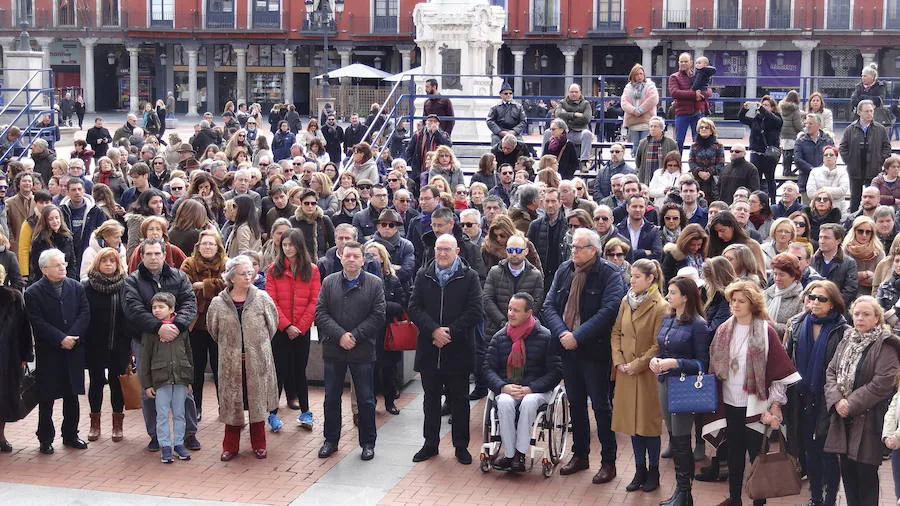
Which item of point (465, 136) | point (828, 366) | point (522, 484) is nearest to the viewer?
point (828, 366)

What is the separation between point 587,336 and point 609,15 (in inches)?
1960

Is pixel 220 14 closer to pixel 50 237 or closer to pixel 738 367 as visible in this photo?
pixel 50 237

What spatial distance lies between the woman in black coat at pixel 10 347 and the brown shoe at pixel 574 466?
4526 mm

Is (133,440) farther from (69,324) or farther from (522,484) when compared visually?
(522,484)

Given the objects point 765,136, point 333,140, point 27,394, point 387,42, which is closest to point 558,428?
point 27,394

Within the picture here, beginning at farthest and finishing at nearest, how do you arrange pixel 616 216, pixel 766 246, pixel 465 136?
1. pixel 465 136
2. pixel 616 216
3. pixel 766 246

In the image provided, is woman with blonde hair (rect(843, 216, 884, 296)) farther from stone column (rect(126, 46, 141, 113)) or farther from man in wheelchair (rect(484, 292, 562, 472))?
stone column (rect(126, 46, 141, 113))

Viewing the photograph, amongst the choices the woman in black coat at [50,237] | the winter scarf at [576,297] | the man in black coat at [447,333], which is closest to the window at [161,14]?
the woman in black coat at [50,237]

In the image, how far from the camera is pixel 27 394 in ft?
35.4

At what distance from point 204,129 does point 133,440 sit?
13.2 m

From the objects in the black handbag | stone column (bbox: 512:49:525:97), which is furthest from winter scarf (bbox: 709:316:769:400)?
stone column (bbox: 512:49:525:97)

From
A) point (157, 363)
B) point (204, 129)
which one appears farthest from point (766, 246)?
point (204, 129)

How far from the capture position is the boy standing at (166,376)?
1042 centimetres

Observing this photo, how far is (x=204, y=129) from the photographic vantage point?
23.5m
